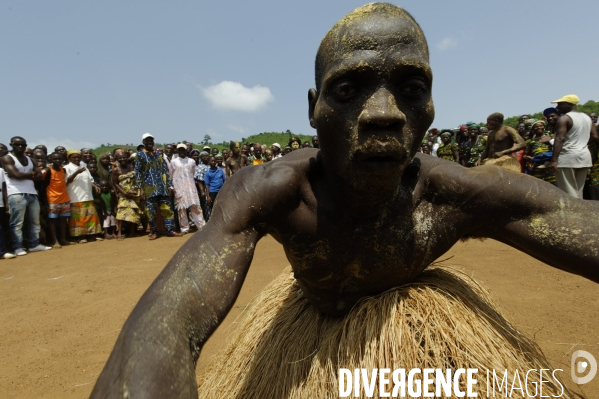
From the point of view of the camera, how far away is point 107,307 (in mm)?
4395

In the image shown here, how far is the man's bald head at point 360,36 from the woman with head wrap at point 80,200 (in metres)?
8.68

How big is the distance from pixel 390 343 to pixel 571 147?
6.11 metres

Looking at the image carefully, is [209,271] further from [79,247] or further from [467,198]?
[79,247]

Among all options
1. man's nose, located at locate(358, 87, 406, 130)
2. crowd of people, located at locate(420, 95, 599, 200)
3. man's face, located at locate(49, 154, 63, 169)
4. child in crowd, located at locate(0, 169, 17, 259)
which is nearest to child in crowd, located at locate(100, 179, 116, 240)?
man's face, located at locate(49, 154, 63, 169)

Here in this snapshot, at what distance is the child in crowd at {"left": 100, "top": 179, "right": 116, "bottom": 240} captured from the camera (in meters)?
9.31

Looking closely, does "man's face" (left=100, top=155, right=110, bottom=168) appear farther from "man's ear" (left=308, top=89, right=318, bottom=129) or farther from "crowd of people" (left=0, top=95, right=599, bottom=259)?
"man's ear" (left=308, top=89, right=318, bottom=129)

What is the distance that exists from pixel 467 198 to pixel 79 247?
28.1 feet

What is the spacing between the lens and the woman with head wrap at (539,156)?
23.9 feet

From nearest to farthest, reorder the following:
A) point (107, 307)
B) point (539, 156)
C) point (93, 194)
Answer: point (107, 307)
point (539, 156)
point (93, 194)

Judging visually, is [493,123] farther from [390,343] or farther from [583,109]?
[583,109]

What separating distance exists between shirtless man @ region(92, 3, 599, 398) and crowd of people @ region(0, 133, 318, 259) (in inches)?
280

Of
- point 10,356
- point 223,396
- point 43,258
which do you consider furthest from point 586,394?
point 43,258

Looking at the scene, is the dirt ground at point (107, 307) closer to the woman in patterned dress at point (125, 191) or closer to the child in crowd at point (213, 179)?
the woman in patterned dress at point (125, 191)

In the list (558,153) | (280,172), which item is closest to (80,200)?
(280,172)
